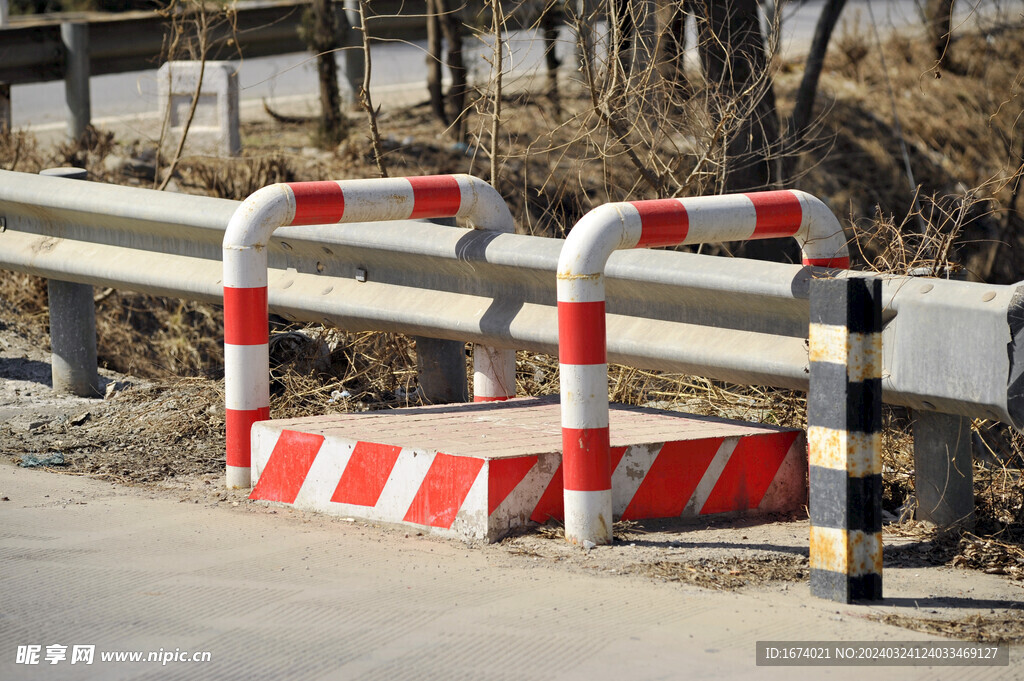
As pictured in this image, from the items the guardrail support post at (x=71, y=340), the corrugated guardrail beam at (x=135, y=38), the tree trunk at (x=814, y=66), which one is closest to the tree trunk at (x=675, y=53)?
the corrugated guardrail beam at (x=135, y=38)

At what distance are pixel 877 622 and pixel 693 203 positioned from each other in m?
1.53

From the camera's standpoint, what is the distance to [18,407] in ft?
19.9

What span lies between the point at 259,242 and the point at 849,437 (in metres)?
2.31

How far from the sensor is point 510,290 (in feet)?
17.2

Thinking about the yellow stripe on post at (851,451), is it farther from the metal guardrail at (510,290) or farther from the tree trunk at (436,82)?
the tree trunk at (436,82)

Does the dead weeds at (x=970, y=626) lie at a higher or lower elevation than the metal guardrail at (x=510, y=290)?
lower

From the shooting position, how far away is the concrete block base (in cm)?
424

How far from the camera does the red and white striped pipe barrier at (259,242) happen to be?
4.79 m

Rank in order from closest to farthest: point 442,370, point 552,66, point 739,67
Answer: point 442,370
point 739,67
point 552,66

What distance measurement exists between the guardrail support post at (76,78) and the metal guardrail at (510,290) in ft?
16.4

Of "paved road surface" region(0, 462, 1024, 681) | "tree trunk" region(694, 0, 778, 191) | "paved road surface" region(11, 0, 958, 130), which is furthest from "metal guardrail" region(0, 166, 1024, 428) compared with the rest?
"paved road surface" region(11, 0, 958, 130)

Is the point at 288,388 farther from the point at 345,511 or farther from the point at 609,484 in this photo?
the point at 609,484

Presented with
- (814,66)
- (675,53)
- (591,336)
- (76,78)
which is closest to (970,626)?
(591,336)

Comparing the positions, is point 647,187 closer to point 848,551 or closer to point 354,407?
point 354,407
